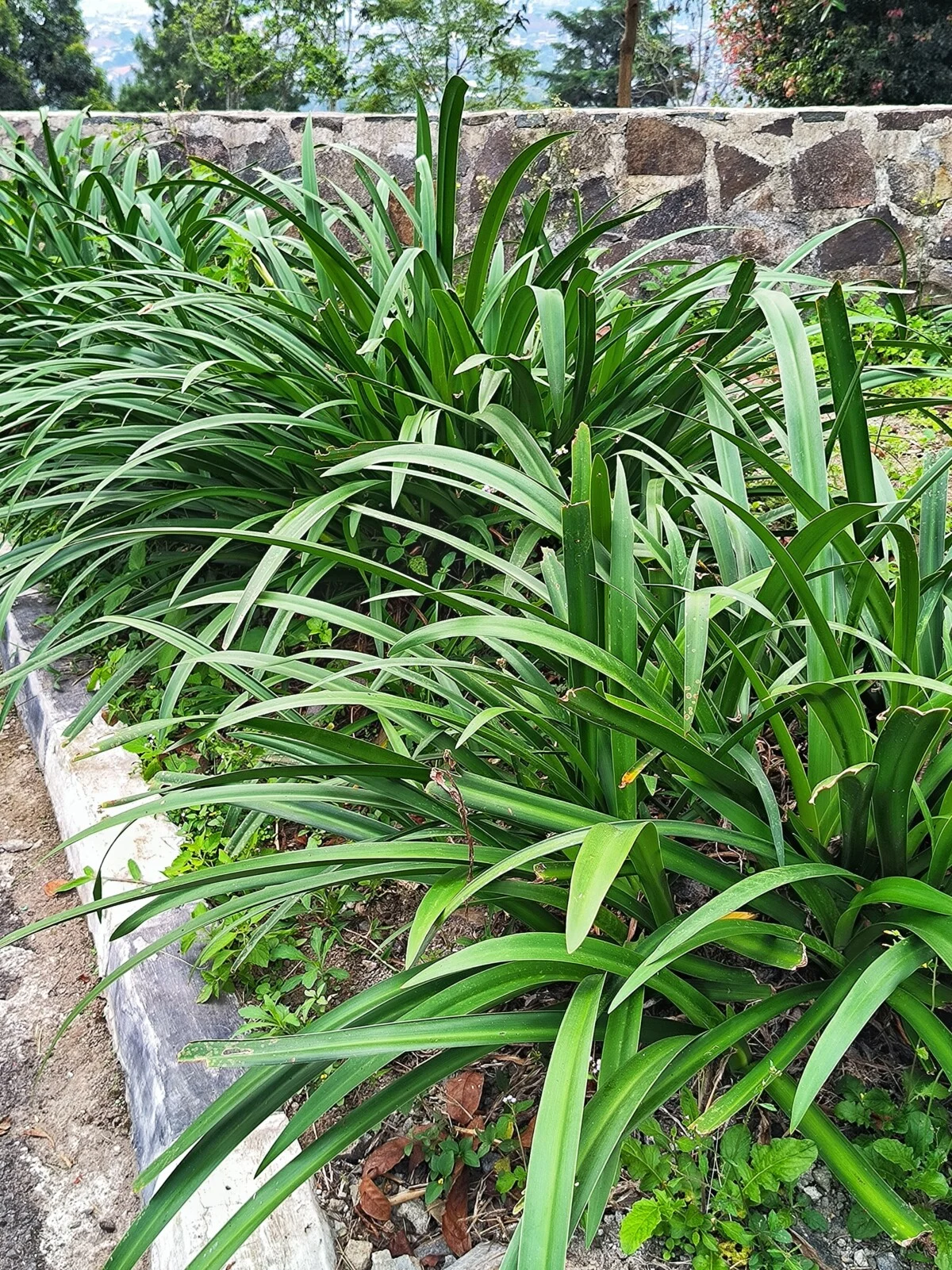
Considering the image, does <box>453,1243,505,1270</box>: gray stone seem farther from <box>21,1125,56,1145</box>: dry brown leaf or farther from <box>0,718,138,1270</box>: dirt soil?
<box>21,1125,56,1145</box>: dry brown leaf

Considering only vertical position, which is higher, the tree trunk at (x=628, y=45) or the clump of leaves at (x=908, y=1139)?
the tree trunk at (x=628, y=45)

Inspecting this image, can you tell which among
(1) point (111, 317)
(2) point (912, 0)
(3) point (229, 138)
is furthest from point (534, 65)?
(1) point (111, 317)

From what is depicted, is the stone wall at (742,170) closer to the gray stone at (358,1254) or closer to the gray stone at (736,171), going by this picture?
the gray stone at (736,171)

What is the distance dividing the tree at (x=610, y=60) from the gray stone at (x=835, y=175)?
1567cm

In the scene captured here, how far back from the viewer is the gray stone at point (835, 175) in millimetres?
3699

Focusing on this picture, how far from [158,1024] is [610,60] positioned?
26773mm

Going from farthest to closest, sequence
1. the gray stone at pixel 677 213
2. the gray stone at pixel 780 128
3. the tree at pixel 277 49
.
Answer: the tree at pixel 277 49, the gray stone at pixel 677 213, the gray stone at pixel 780 128

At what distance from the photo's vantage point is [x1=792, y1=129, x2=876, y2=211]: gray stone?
3699 millimetres

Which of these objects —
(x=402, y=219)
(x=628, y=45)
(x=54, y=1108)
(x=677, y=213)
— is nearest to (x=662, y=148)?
(x=677, y=213)

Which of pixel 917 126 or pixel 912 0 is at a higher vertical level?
pixel 912 0

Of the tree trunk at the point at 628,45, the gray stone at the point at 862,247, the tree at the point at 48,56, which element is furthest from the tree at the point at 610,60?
the gray stone at the point at 862,247

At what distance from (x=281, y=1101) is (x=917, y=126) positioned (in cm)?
418

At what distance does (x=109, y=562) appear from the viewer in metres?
2.40

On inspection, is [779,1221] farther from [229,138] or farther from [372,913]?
[229,138]
